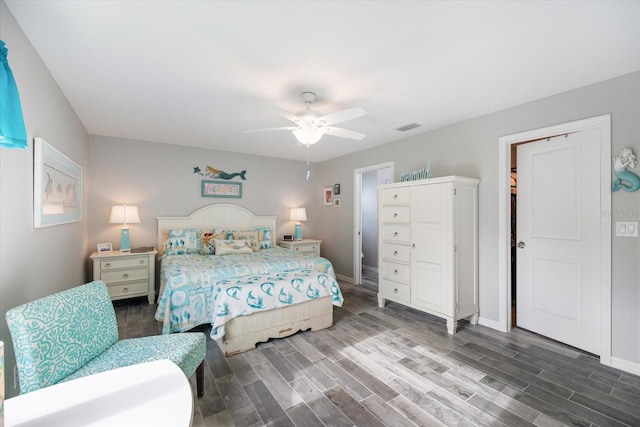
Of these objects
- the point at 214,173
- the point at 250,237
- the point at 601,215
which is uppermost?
the point at 214,173

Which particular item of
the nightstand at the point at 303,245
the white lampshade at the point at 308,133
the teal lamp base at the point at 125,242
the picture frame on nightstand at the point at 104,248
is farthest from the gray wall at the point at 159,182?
the white lampshade at the point at 308,133

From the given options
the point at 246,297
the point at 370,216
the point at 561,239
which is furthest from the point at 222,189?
the point at 561,239

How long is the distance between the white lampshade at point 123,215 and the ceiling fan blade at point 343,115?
3258 mm

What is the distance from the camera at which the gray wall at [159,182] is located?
419cm

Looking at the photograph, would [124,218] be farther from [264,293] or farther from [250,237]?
[264,293]

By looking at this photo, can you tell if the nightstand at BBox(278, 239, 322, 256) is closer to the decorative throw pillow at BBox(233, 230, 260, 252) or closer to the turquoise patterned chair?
the decorative throw pillow at BBox(233, 230, 260, 252)

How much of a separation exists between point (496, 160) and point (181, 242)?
4491mm

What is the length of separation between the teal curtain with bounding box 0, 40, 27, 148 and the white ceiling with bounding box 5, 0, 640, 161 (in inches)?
29.1

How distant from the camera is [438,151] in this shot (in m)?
3.79

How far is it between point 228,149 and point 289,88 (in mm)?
2831

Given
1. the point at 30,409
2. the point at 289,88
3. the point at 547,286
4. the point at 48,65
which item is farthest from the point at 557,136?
the point at 48,65

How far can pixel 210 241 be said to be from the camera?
4.50 m

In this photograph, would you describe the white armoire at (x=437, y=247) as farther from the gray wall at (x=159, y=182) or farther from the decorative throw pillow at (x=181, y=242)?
the decorative throw pillow at (x=181, y=242)

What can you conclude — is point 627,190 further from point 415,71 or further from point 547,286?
point 415,71
